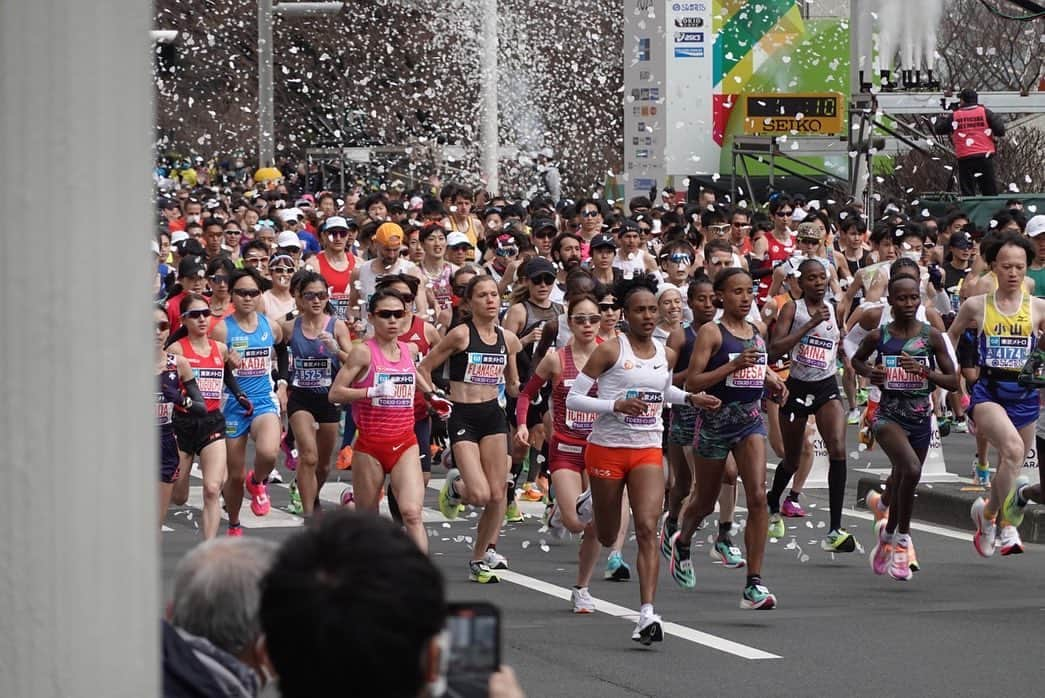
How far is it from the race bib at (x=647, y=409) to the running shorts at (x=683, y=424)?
1375 millimetres

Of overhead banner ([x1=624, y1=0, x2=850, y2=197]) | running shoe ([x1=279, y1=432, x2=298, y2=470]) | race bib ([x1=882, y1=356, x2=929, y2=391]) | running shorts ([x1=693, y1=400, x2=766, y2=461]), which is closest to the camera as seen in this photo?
running shorts ([x1=693, y1=400, x2=766, y2=461])

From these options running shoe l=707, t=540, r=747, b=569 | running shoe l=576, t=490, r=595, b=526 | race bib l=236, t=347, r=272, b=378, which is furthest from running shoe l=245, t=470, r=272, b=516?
running shoe l=576, t=490, r=595, b=526

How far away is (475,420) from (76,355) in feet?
30.4

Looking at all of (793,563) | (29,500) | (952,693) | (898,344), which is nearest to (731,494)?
(793,563)

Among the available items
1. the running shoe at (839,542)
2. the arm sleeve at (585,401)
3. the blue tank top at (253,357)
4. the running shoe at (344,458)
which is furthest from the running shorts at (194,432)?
the running shoe at (839,542)

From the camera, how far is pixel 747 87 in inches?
1384

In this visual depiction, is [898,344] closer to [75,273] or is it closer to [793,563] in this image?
[793,563]

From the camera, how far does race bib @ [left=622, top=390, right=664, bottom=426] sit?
9.56 m

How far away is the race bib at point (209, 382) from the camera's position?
11.6m

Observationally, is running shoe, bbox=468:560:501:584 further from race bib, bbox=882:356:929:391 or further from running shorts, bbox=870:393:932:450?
race bib, bbox=882:356:929:391

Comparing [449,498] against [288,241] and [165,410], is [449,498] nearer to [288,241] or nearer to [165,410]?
[165,410]

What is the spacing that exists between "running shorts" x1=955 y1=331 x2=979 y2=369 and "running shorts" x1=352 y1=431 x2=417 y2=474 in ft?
10.7

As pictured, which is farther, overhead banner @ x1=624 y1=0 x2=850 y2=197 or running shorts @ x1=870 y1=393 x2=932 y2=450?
overhead banner @ x1=624 y1=0 x2=850 y2=197

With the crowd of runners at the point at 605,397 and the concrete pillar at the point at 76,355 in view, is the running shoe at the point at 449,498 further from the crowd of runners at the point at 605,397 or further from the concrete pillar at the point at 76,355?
the concrete pillar at the point at 76,355
